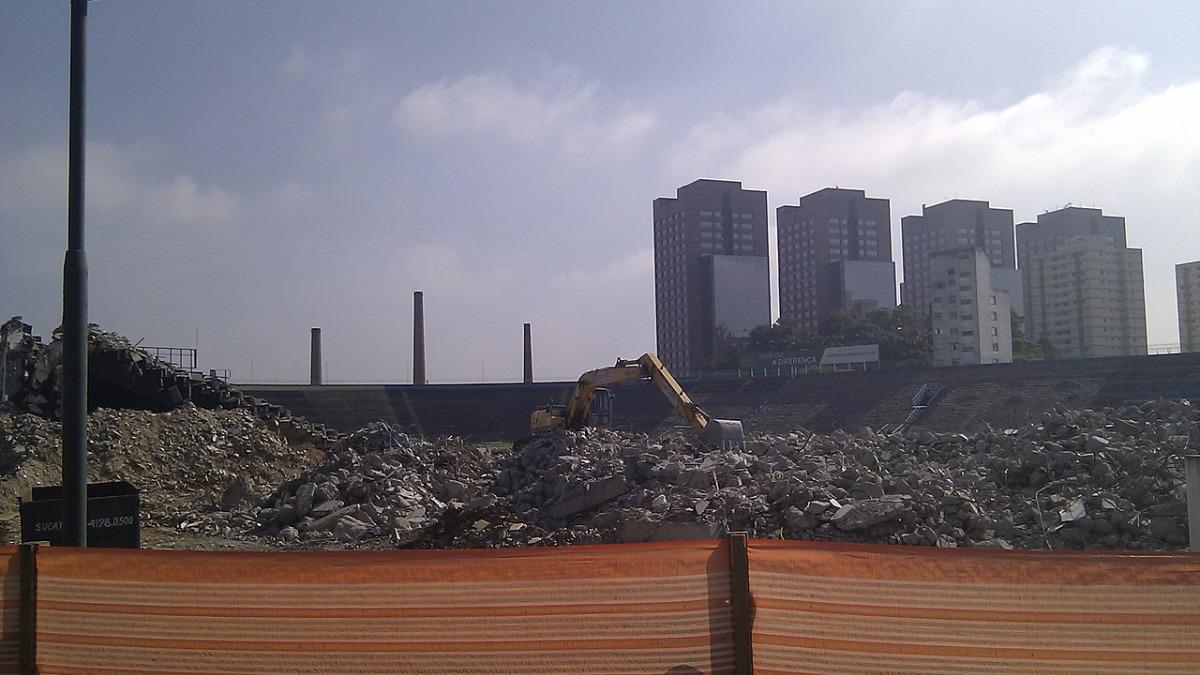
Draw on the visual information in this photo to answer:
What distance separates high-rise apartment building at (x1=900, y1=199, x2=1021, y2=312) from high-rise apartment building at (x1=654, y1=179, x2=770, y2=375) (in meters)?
20.1

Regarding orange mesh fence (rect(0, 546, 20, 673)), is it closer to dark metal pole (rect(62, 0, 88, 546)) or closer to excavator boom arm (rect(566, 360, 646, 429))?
dark metal pole (rect(62, 0, 88, 546))

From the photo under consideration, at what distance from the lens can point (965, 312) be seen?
7350 centimetres

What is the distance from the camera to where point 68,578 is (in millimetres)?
5207

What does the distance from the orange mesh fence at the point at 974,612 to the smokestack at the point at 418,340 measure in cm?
7319

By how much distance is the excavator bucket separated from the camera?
22.7m

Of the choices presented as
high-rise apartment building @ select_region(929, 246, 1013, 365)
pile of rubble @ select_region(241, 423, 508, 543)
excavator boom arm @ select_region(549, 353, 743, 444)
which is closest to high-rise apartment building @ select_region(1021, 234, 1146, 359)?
high-rise apartment building @ select_region(929, 246, 1013, 365)

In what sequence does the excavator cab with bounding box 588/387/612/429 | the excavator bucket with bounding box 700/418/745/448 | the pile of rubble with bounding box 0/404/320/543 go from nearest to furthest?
1. the pile of rubble with bounding box 0/404/320/543
2. the excavator bucket with bounding box 700/418/745/448
3. the excavator cab with bounding box 588/387/612/429

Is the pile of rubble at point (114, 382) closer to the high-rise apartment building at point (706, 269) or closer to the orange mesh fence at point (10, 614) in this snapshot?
the orange mesh fence at point (10, 614)

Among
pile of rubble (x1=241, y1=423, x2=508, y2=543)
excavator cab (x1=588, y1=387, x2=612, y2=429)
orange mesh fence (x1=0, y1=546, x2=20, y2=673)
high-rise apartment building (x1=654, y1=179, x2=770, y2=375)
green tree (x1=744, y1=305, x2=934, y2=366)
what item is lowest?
pile of rubble (x1=241, y1=423, x2=508, y2=543)

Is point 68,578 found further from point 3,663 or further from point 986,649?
point 986,649

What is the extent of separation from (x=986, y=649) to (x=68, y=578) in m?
4.96

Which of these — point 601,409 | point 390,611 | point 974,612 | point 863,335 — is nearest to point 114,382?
point 601,409

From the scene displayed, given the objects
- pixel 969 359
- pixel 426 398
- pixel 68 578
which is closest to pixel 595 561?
pixel 68 578

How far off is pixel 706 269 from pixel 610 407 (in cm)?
8548
